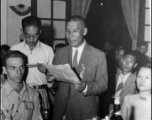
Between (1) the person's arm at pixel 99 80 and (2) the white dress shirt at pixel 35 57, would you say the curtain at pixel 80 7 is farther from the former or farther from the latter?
(1) the person's arm at pixel 99 80

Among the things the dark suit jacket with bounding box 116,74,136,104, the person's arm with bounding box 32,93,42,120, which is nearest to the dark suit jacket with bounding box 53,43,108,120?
the person's arm with bounding box 32,93,42,120

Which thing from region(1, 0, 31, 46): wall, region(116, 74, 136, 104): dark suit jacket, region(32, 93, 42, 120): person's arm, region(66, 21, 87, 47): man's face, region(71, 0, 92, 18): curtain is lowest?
region(32, 93, 42, 120): person's arm

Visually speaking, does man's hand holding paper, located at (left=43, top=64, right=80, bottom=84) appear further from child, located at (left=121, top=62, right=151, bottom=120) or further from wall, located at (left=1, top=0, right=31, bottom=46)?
wall, located at (left=1, top=0, right=31, bottom=46)

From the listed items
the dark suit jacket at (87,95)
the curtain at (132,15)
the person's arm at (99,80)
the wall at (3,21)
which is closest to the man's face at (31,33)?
the dark suit jacket at (87,95)

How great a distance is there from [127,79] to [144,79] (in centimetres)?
59

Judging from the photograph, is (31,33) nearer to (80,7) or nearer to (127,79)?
(127,79)

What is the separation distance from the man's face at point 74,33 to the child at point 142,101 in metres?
0.47

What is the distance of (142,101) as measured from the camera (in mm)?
1237

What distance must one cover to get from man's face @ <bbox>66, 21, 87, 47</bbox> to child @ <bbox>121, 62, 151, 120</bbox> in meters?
0.47

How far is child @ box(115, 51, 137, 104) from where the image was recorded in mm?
1755

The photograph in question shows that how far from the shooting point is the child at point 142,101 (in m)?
1.22

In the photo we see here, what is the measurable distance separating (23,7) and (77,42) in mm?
1902

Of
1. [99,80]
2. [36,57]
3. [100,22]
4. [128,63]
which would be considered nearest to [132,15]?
[100,22]

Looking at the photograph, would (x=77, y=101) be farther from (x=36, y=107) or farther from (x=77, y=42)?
(x=77, y=42)
